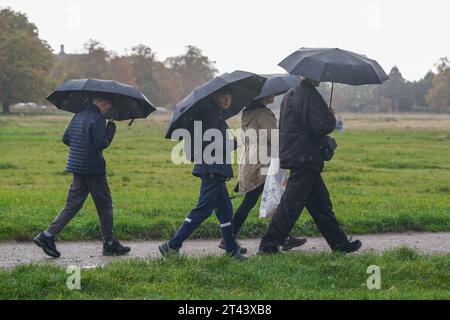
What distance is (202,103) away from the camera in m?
8.06

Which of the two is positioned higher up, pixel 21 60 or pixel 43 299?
pixel 21 60

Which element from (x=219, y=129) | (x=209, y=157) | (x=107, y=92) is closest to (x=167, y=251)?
(x=209, y=157)

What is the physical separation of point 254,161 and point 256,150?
131mm

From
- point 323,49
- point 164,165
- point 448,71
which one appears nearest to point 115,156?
point 164,165

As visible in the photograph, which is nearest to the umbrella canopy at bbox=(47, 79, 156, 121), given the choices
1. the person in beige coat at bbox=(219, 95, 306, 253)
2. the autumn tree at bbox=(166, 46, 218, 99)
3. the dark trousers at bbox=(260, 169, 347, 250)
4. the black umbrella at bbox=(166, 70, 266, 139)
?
the black umbrella at bbox=(166, 70, 266, 139)

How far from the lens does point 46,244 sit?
8.50 m

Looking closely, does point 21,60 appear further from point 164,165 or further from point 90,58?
point 164,165

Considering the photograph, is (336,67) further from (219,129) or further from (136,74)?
(136,74)

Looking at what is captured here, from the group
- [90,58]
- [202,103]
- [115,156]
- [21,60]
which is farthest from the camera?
[90,58]

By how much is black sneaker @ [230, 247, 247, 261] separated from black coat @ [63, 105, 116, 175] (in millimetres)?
1719

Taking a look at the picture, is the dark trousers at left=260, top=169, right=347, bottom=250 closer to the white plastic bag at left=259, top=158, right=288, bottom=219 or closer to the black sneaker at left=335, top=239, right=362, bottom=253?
the black sneaker at left=335, top=239, right=362, bottom=253

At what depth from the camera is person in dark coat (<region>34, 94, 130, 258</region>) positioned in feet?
27.7

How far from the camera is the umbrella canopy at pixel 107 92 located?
8453mm
